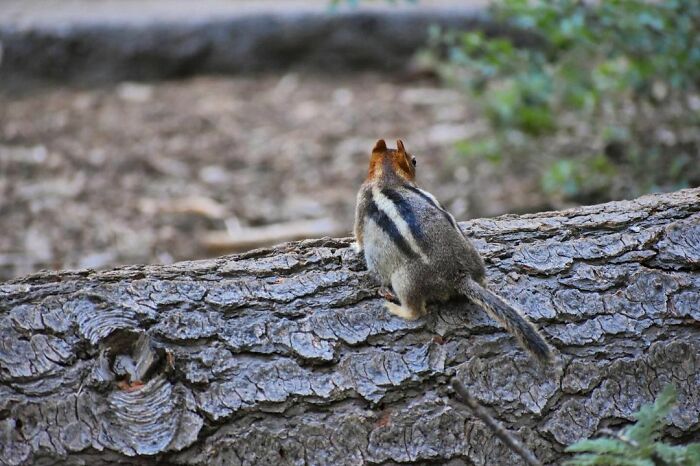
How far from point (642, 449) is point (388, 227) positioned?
1.41 meters

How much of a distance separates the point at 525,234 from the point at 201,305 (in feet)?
4.31

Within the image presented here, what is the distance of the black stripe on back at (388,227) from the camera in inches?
134

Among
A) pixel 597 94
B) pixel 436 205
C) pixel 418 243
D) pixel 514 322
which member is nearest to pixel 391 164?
pixel 436 205

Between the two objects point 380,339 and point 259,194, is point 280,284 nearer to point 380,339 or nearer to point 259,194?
point 380,339

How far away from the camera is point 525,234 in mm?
3609

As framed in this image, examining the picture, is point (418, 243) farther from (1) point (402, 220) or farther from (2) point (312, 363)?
(2) point (312, 363)

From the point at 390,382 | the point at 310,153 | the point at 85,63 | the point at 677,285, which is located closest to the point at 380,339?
the point at 390,382

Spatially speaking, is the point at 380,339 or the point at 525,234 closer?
the point at 380,339

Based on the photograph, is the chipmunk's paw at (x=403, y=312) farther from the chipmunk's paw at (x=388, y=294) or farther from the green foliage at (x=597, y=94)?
the green foliage at (x=597, y=94)

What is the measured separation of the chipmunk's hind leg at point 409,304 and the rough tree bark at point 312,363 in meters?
0.05

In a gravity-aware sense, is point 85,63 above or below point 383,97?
above

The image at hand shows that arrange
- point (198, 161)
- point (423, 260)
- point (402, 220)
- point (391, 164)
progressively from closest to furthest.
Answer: point (423, 260) < point (402, 220) < point (391, 164) < point (198, 161)

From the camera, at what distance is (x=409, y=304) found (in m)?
3.25

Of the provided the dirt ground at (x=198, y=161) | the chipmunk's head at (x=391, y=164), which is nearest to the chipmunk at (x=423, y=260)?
the chipmunk's head at (x=391, y=164)
